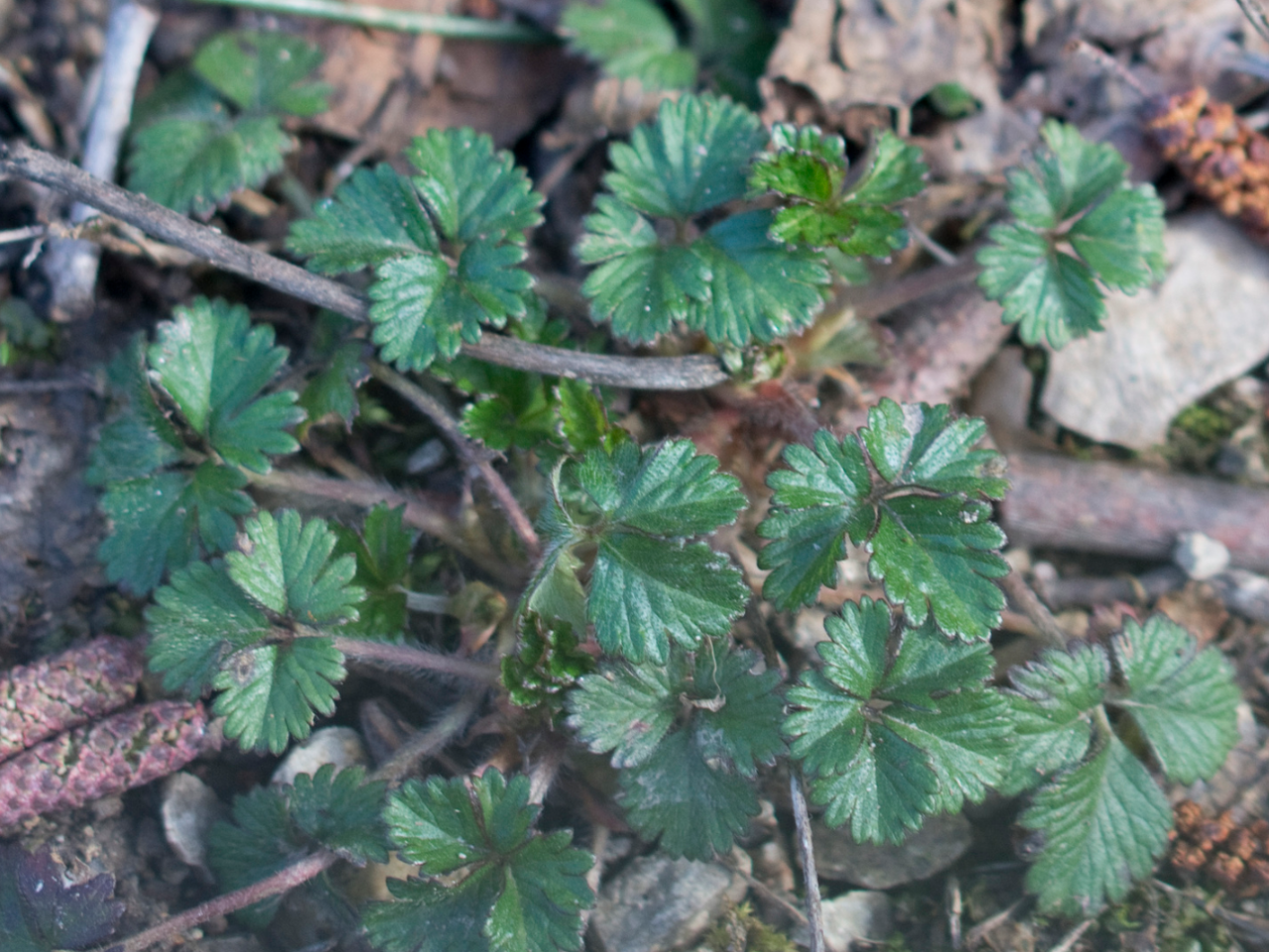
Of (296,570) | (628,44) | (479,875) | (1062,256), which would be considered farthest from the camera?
(628,44)

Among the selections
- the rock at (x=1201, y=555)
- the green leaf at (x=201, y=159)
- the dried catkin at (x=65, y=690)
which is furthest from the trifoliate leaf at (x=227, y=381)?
Result: the rock at (x=1201, y=555)

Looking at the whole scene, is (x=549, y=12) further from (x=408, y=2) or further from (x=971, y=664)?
(x=971, y=664)

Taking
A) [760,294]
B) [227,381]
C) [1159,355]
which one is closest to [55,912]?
[227,381]

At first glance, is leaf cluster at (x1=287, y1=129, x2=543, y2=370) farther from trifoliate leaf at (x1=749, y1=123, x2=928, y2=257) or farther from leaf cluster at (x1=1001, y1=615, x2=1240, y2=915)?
leaf cluster at (x1=1001, y1=615, x2=1240, y2=915)

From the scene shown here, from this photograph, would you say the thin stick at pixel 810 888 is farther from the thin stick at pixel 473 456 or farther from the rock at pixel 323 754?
the rock at pixel 323 754

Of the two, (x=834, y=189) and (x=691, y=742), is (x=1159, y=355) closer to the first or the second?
(x=834, y=189)

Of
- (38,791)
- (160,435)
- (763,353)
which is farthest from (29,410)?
(763,353)
